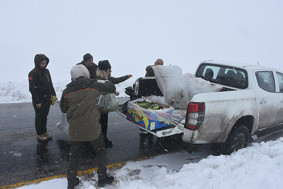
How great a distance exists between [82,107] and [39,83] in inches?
89.3

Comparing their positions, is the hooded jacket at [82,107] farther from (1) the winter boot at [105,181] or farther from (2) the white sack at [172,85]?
(2) the white sack at [172,85]

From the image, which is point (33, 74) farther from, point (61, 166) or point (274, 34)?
point (274, 34)

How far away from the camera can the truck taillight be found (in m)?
3.93

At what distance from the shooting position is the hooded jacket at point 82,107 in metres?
3.33

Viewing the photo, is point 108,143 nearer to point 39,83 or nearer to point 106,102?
point 106,102

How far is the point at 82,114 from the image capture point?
3352 mm

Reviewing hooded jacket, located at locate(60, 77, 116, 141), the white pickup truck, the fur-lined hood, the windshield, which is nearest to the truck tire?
the white pickup truck

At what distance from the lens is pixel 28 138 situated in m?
5.42

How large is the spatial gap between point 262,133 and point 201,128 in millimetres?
2807

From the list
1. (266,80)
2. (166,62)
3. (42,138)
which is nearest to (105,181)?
(42,138)

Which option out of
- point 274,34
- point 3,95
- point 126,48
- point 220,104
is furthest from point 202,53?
point 220,104

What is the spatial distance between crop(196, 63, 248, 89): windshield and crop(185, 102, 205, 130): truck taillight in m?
1.69

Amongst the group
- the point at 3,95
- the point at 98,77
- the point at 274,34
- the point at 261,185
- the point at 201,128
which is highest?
the point at 274,34

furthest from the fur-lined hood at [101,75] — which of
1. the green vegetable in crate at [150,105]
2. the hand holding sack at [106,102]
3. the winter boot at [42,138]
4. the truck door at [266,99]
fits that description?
the truck door at [266,99]
